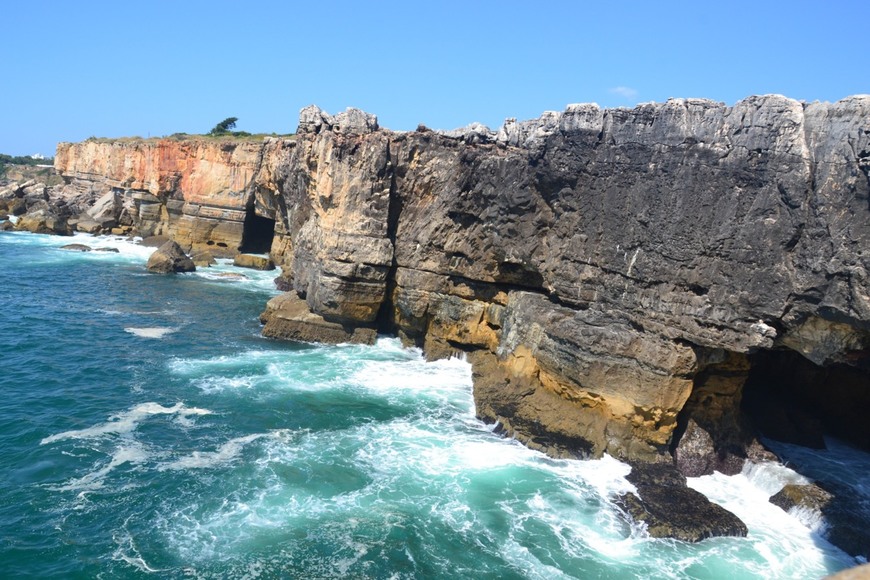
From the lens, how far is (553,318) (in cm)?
2200

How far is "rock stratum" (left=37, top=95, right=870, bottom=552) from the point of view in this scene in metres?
15.8

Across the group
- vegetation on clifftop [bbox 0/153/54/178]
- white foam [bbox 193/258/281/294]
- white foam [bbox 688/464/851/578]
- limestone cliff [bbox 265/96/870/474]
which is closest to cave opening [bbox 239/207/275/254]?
white foam [bbox 193/258/281/294]

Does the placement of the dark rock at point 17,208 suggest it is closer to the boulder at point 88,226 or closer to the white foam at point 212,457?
the boulder at point 88,226

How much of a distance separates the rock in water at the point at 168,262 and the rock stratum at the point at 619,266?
16.1 m

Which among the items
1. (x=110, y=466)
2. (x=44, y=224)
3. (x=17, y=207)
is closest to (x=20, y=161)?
(x=17, y=207)

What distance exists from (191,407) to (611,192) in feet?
53.5

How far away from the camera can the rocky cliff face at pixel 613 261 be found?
15.8 m

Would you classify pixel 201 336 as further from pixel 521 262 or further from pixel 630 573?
pixel 630 573

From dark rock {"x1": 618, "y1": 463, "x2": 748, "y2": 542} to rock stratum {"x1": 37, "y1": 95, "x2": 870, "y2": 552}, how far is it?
1032mm

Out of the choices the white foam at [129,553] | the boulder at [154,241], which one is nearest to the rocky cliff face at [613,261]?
the white foam at [129,553]

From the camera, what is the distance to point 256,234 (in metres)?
57.6

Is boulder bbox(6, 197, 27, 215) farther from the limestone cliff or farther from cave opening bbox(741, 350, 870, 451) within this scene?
cave opening bbox(741, 350, 870, 451)

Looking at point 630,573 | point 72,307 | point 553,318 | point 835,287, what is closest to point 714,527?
point 630,573

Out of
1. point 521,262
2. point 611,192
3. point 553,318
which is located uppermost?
point 611,192
